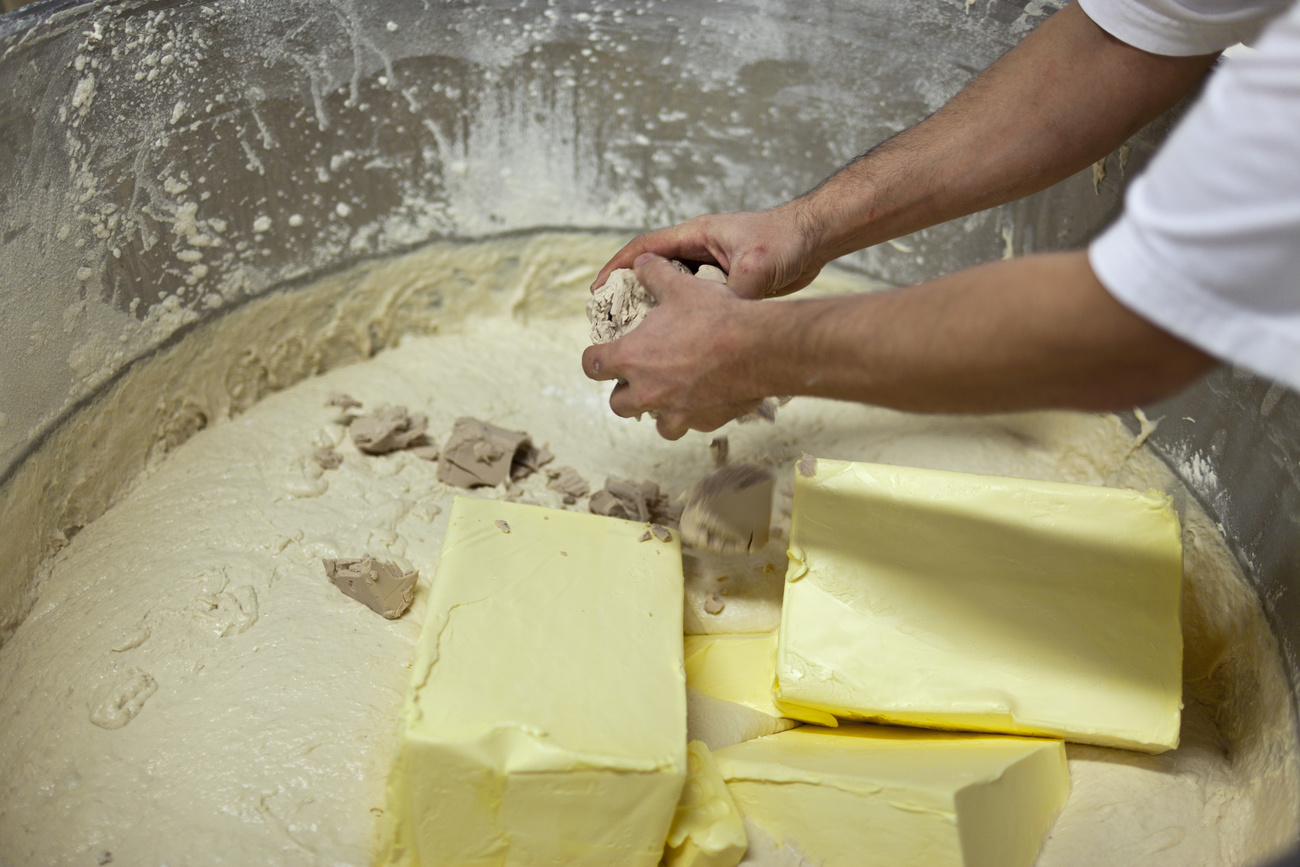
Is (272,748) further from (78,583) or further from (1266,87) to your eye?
(1266,87)

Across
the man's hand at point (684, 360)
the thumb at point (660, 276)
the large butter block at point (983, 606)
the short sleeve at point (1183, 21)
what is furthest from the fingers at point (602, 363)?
the short sleeve at point (1183, 21)

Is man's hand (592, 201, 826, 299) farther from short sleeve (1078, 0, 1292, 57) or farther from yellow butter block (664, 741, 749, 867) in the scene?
yellow butter block (664, 741, 749, 867)

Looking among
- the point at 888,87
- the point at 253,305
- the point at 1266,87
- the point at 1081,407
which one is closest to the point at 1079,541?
the point at 1081,407

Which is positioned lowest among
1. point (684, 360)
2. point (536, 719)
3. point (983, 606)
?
point (983, 606)

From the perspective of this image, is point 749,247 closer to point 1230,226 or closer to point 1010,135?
point 1010,135

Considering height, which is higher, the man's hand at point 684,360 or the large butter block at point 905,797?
the man's hand at point 684,360

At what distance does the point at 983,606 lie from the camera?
50.8 inches

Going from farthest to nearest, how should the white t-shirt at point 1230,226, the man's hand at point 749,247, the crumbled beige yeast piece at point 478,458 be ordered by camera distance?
the crumbled beige yeast piece at point 478,458
the man's hand at point 749,247
the white t-shirt at point 1230,226

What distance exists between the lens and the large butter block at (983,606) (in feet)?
4.04

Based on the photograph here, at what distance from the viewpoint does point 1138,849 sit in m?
1.20

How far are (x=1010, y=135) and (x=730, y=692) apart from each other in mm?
962

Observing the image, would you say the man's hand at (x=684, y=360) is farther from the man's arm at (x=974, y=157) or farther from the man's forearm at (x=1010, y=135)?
the man's forearm at (x=1010, y=135)

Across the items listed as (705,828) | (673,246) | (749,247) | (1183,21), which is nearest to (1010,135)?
(1183,21)

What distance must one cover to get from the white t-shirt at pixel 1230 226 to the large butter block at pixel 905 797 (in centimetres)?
64
